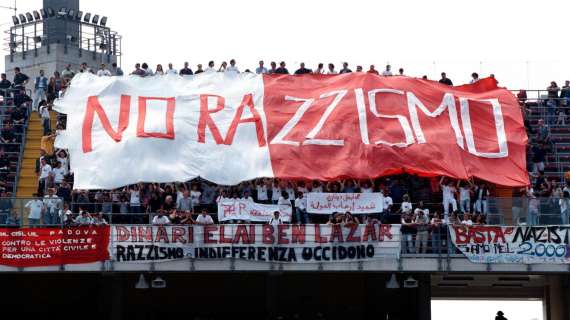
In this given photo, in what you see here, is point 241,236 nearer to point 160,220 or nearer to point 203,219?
point 203,219

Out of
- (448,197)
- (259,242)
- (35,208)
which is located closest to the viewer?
(259,242)

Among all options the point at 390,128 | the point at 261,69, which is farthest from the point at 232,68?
the point at 390,128

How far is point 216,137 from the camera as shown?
3584 cm

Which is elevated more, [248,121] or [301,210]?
[248,121]

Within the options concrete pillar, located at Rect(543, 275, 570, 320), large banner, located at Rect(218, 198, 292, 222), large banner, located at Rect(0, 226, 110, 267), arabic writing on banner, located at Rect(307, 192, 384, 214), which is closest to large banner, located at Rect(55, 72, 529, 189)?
arabic writing on banner, located at Rect(307, 192, 384, 214)

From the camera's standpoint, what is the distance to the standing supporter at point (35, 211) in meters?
32.6

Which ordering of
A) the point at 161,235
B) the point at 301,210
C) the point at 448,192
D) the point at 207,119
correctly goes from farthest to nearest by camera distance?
1. the point at 207,119
2. the point at 448,192
3. the point at 301,210
4. the point at 161,235

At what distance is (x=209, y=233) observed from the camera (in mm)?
32438

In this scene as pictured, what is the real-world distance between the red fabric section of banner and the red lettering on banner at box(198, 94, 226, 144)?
129 centimetres

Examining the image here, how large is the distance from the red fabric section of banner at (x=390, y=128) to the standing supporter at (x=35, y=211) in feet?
20.3

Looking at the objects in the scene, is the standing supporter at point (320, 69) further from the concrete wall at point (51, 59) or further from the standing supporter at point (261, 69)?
the concrete wall at point (51, 59)

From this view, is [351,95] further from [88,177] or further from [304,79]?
[88,177]

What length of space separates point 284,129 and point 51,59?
2512 cm

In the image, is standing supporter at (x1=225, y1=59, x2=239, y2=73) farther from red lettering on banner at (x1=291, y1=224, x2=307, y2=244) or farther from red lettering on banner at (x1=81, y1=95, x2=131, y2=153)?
red lettering on banner at (x1=291, y1=224, x2=307, y2=244)
